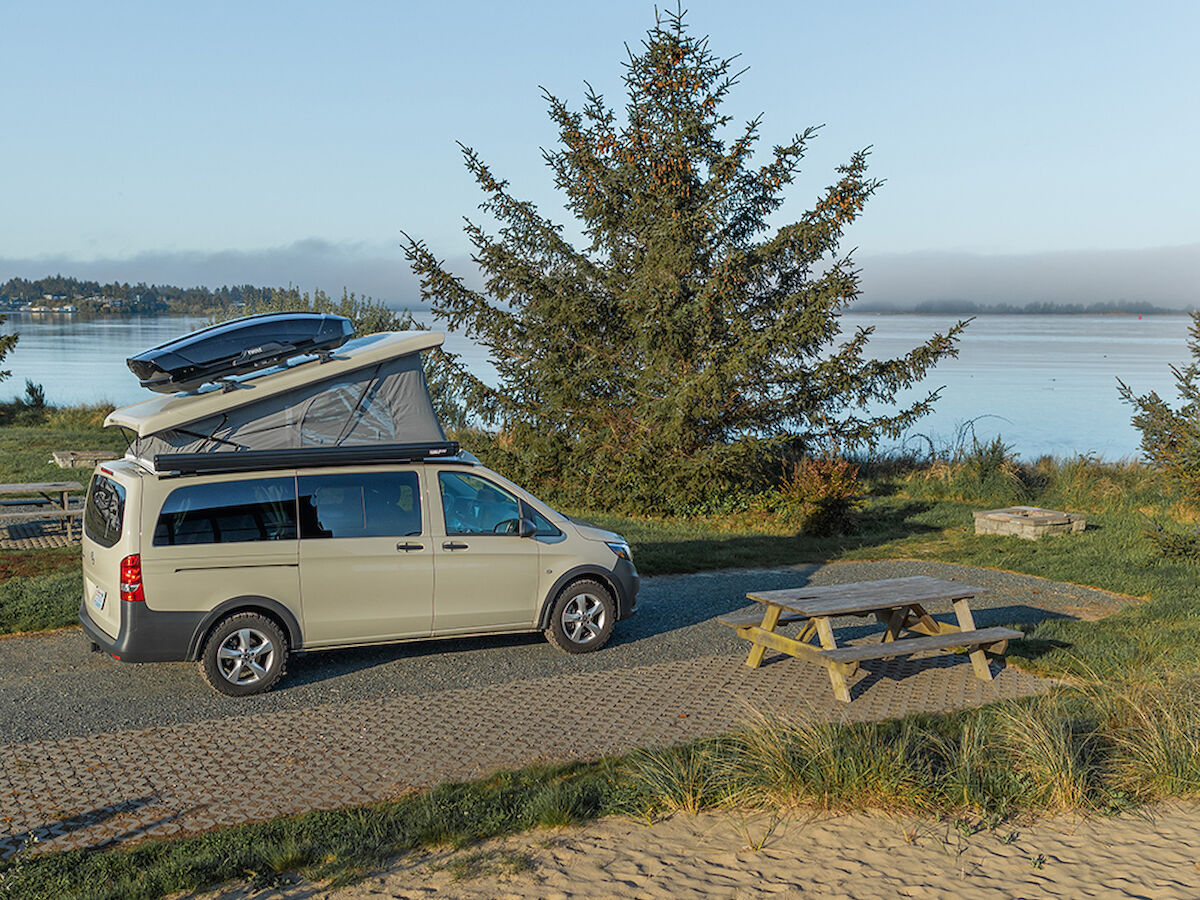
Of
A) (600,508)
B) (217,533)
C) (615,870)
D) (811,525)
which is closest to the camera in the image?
(615,870)

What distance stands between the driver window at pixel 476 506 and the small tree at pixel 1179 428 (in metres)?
10.7

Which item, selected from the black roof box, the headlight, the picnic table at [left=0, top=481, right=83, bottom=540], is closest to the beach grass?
the headlight

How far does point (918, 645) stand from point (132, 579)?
5894 millimetres

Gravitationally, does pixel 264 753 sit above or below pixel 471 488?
below

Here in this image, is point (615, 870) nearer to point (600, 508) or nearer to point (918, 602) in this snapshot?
point (918, 602)

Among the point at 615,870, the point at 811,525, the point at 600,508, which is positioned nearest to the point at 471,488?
the point at 615,870

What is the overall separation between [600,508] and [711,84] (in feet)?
25.1

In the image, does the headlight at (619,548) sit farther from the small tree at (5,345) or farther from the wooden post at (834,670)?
the small tree at (5,345)

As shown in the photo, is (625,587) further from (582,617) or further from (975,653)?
(975,653)

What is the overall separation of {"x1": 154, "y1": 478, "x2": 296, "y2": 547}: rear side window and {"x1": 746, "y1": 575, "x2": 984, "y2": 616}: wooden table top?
3.77 m

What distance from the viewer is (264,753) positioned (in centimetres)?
677

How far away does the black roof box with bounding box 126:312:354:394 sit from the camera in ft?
26.3

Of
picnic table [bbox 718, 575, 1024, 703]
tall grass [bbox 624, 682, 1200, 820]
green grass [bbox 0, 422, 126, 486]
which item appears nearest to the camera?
tall grass [bbox 624, 682, 1200, 820]

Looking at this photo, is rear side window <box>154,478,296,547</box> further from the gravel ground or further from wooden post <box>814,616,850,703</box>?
wooden post <box>814,616,850,703</box>
